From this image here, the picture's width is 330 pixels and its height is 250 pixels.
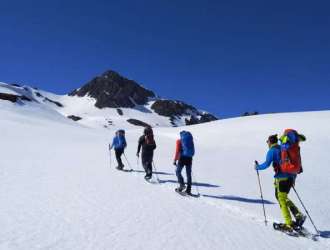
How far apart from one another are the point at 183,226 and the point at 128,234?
1474 mm

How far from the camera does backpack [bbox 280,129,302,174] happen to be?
8305 millimetres

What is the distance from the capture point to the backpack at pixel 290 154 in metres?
8.30

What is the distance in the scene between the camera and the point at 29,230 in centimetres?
652

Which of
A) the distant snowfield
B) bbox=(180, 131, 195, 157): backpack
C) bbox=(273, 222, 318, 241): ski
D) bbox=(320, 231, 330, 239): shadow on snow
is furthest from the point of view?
bbox=(180, 131, 195, 157): backpack

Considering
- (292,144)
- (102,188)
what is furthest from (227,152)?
(292,144)

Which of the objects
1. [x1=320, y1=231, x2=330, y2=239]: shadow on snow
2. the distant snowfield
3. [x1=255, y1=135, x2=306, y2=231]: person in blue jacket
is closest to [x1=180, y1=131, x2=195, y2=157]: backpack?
the distant snowfield

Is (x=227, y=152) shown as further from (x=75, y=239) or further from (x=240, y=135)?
(x=75, y=239)

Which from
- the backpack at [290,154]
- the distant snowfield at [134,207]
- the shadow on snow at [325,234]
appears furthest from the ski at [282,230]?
the backpack at [290,154]

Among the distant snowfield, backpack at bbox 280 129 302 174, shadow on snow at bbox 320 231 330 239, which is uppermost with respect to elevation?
backpack at bbox 280 129 302 174

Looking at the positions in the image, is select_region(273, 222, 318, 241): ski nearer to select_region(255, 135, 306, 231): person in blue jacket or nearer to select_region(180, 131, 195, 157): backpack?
select_region(255, 135, 306, 231): person in blue jacket

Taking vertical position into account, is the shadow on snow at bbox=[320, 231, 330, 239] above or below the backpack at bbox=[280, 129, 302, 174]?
below

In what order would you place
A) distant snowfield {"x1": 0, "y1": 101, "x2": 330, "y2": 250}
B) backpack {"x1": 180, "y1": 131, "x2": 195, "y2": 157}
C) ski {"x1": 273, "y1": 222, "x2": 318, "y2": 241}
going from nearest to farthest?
distant snowfield {"x1": 0, "y1": 101, "x2": 330, "y2": 250} < ski {"x1": 273, "y1": 222, "x2": 318, "y2": 241} < backpack {"x1": 180, "y1": 131, "x2": 195, "y2": 157}

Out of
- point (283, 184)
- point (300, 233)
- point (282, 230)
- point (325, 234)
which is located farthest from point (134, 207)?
point (325, 234)

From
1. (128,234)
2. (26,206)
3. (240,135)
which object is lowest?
(128,234)
